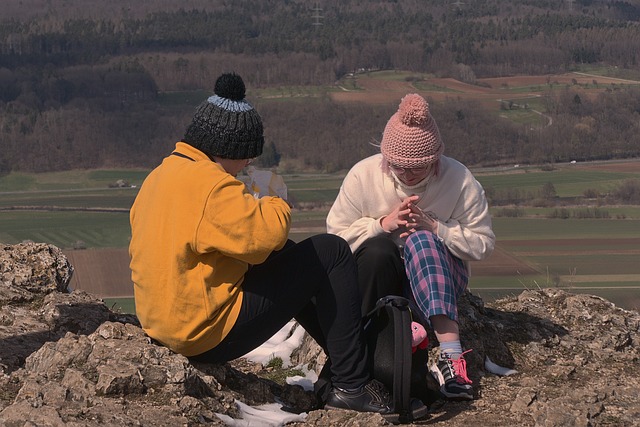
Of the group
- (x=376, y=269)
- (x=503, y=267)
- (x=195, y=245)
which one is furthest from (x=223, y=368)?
(x=503, y=267)

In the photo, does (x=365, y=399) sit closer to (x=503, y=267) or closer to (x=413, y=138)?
(x=413, y=138)

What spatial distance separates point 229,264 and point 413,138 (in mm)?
1400

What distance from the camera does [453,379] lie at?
558 centimetres

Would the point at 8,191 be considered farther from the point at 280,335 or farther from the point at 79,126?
the point at 280,335

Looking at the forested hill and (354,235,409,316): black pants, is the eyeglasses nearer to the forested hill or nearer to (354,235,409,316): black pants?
(354,235,409,316): black pants

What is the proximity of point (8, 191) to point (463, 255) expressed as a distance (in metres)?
95.8

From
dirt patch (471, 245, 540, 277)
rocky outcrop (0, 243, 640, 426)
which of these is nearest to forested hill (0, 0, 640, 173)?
dirt patch (471, 245, 540, 277)

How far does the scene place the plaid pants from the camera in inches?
225

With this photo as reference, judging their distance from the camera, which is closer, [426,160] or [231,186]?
[231,186]

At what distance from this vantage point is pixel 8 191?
318ft

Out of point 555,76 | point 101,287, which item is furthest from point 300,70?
point 101,287

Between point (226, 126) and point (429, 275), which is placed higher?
point (226, 126)

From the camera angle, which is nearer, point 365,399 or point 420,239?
point 365,399

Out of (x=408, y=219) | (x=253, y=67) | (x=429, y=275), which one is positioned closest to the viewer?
(x=429, y=275)
